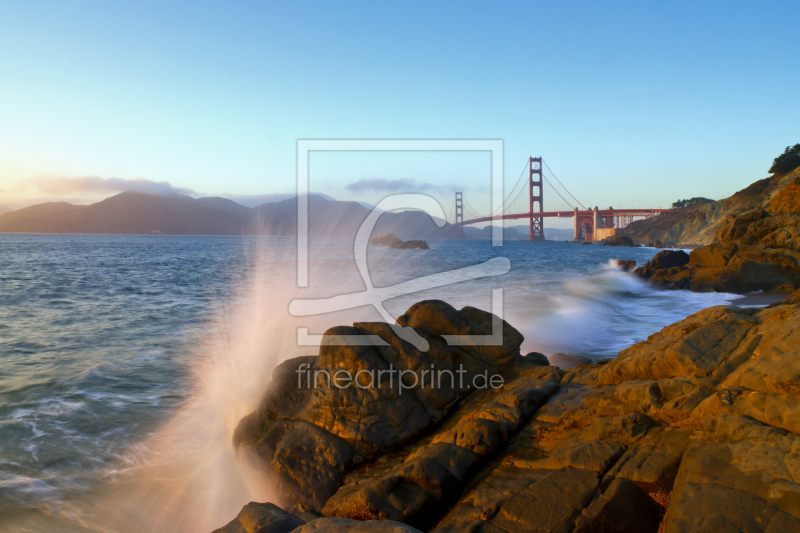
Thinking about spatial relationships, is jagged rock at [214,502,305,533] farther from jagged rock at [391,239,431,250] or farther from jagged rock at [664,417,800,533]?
jagged rock at [391,239,431,250]

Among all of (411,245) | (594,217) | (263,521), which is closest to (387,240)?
(411,245)

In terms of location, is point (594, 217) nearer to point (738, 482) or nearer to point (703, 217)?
point (703, 217)

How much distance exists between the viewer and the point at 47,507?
476cm

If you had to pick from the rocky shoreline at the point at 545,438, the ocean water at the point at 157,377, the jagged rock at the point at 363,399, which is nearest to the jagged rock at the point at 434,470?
the rocky shoreline at the point at 545,438

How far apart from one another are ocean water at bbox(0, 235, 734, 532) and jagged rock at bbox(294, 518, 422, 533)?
2111mm

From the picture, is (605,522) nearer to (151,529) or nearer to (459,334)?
(459,334)

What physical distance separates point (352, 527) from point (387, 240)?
223 ft

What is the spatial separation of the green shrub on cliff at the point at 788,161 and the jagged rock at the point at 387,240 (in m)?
45.2

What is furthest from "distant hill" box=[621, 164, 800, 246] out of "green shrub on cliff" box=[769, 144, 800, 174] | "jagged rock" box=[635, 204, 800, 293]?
"jagged rock" box=[635, 204, 800, 293]

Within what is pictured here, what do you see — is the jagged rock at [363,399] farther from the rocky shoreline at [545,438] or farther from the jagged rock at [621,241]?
the jagged rock at [621,241]

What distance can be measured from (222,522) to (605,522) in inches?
149

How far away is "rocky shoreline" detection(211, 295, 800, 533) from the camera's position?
2.63m

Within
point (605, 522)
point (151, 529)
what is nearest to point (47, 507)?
point (151, 529)

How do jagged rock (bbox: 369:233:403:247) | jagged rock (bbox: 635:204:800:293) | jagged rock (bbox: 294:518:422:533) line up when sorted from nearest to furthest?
jagged rock (bbox: 294:518:422:533)
jagged rock (bbox: 635:204:800:293)
jagged rock (bbox: 369:233:403:247)
